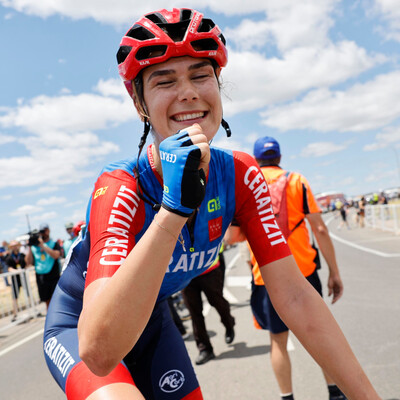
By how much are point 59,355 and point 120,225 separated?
787 millimetres

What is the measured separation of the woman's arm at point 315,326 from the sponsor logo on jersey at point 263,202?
15 cm

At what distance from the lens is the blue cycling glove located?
1.44 meters

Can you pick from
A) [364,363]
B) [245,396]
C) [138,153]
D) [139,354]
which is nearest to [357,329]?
[364,363]

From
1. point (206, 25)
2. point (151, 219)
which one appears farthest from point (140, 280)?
point (206, 25)

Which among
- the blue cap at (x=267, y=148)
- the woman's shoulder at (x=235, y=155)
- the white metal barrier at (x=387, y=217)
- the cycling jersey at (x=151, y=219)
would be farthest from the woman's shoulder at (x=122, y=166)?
the white metal barrier at (x=387, y=217)

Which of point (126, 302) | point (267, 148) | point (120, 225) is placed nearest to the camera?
point (126, 302)

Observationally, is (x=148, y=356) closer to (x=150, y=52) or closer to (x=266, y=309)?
(x=150, y=52)

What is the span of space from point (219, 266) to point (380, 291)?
3.36m

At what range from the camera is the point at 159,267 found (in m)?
1.42

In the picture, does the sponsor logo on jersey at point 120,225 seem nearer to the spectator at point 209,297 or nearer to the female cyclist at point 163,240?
the female cyclist at point 163,240

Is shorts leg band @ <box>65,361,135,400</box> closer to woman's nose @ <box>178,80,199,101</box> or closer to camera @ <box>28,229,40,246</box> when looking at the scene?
woman's nose @ <box>178,80,199,101</box>

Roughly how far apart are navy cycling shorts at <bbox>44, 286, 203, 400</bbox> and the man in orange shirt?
1.62 meters

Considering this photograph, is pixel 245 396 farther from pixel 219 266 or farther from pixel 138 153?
pixel 138 153

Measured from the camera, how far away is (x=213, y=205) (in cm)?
212
